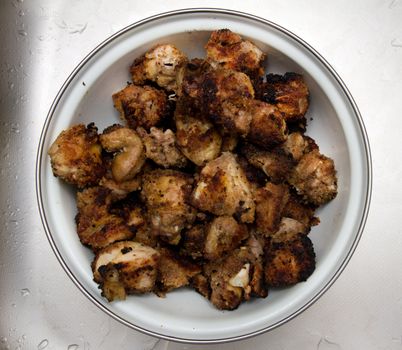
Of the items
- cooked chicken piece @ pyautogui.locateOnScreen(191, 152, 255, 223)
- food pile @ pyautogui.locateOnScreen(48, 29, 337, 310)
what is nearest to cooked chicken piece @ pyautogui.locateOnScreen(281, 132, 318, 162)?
food pile @ pyautogui.locateOnScreen(48, 29, 337, 310)

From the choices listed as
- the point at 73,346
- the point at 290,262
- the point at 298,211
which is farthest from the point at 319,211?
the point at 73,346

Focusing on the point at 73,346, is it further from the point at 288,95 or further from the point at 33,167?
the point at 288,95

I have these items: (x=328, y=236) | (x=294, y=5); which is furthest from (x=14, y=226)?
(x=294, y=5)

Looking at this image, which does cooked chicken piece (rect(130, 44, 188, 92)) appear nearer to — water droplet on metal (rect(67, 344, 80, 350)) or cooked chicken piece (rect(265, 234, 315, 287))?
cooked chicken piece (rect(265, 234, 315, 287))

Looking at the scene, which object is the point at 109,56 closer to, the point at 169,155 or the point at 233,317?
the point at 169,155

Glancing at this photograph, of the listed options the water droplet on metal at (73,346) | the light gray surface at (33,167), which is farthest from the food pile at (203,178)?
the water droplet on metal at (73,346)

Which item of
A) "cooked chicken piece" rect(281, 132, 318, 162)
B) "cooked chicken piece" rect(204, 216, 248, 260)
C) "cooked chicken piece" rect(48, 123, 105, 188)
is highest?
"cooked chicken piece" rect(281, 132, 318, 162)
